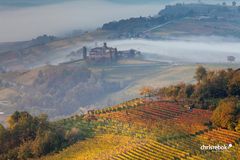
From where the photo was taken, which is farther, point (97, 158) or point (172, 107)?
point (172, 107)

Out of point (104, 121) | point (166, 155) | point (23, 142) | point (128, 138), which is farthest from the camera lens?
point (104, 121)

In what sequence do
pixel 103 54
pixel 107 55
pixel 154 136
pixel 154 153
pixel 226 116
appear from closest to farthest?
pixel 154 153, pixel 154 136, pixel 226 116, pixel 107 55, pixel 103 54

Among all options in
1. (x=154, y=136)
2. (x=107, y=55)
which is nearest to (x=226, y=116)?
(x=154, y=136)

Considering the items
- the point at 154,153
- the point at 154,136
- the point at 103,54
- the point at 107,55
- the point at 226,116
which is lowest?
the point at 107,55

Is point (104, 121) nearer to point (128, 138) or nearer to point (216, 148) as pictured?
point (128, 138)

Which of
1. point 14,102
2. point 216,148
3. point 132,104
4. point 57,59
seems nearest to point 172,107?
point 132,104

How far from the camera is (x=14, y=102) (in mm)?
128375

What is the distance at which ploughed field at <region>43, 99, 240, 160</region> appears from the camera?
3722 cm

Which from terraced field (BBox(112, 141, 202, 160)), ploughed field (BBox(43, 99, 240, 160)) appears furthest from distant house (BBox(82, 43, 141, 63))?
terraced field (BBox(112, 141, 202, 160))

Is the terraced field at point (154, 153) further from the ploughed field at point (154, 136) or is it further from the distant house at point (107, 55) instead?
the distant house at point (107, 55)

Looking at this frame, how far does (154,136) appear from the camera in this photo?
Result: 41.7 metres

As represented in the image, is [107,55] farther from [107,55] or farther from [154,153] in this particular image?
[154,153]

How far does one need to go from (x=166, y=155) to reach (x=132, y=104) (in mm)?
19275

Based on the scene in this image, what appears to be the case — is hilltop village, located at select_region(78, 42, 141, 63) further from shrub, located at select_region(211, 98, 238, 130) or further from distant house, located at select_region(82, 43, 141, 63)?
shrub, located at select_region(211, 98, 238, 130)
